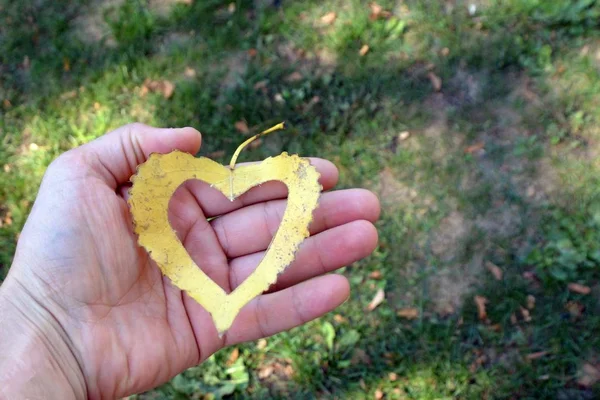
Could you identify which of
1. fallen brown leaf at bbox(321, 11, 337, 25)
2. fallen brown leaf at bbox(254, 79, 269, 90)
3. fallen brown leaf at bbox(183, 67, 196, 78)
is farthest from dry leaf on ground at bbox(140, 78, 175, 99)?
fallen brown leaf at bbox(321, 11, 337, 25)

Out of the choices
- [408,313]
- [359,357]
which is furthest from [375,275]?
[359,357]

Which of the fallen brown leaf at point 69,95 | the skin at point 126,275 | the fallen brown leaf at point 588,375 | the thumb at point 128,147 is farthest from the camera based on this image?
the fallen brown leaf at point 69,95

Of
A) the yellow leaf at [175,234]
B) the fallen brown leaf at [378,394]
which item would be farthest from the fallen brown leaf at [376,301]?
the yellow leaf at [175,234]

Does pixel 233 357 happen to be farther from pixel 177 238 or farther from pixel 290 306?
pixel 177 238

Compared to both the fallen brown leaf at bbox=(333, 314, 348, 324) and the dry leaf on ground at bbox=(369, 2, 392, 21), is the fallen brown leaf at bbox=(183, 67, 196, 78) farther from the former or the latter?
the fallen brown leaf at bbox=(333, 314, 348, 324)

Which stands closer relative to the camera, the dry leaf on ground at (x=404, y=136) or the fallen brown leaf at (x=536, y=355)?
the fallen brown leaf at (x=536, y=355)

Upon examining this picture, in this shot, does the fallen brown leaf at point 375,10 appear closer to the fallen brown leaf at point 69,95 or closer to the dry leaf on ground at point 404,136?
the dry leaf on ground at point 404,136
